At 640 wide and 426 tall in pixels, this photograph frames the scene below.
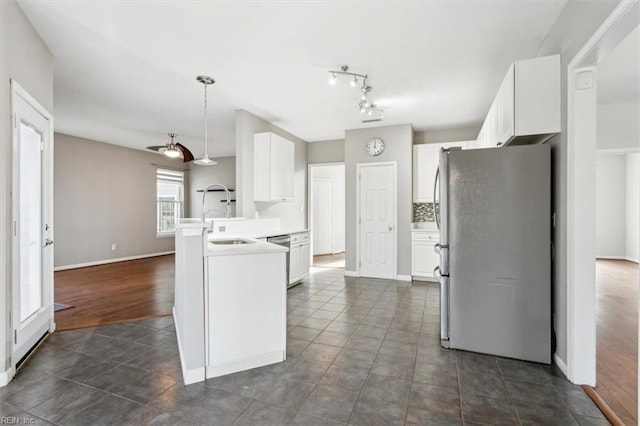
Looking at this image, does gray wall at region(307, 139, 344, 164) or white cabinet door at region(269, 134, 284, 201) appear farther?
gray wall at region(307, 139, 344, 164)

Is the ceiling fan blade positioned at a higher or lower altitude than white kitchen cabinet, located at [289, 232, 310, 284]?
higher

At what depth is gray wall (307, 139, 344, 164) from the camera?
6363 millimetres

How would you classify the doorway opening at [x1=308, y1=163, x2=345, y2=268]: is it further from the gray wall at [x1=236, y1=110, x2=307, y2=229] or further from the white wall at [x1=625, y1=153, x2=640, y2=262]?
the white wall at [x1=625, y1=153, x2=640, y2=262]

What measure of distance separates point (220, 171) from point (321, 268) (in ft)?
14.3

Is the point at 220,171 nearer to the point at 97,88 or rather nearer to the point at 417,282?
the point at 97,88

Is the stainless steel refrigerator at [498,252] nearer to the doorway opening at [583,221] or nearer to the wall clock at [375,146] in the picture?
the doorway opening at [583,221]

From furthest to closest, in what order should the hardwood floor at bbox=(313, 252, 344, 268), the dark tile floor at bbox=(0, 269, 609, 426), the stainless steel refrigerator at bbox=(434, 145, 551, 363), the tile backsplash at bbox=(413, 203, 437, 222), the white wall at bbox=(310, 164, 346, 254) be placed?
1. the white wall at bbox=(310, 164, 346, 254)
2. the hardwood floor at bbox=(313, 252, 344, 268)
3. the tile backsplash at bbox=(413, 203, 437, 222)
4. the stainless steel refrigerator at bbox=(434, 145, 551, 363)
5. the dark tile floor at bbox=(0, 269, 609, 426)

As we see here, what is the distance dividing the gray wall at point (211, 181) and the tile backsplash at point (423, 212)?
5136 millimetres

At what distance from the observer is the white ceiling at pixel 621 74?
9.56ft

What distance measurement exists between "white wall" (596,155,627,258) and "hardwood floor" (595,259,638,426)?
261 centimetres

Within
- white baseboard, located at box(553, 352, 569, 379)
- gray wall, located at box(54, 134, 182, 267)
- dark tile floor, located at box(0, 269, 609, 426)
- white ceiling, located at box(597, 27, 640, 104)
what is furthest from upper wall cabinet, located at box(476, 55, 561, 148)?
gray wall, located at box(54, 134, 182, 267)

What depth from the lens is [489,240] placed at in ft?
8.25

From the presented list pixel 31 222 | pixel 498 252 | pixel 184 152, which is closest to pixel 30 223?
pixel 31 222

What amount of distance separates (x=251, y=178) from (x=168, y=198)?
16.8ft
